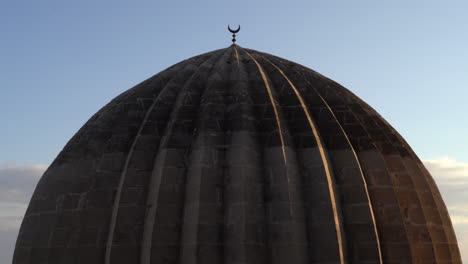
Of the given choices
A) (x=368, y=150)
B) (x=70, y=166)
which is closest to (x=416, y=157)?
(x=368, y=150)

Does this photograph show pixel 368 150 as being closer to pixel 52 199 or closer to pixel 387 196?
pixel 387 196

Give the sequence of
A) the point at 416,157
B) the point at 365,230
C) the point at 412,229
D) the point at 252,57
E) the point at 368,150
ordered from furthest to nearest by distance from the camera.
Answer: the point at 252,57, the point at 416,157, the point at 368,150, the point at 412,229, the point at 365,230

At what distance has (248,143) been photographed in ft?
46.4

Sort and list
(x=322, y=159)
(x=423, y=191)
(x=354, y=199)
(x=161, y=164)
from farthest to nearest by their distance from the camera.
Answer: (x=423, y=191)
(x=322, y=159)
(x=161, y=164)
(x=354, y=199)

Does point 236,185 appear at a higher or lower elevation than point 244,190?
higher

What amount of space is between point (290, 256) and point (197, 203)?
286cm

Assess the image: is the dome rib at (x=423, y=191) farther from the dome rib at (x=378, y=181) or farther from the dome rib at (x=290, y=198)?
the dome rib at (x=290, y=198)

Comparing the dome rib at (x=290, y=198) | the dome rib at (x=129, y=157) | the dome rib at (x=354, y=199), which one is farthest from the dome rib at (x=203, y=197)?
the dome rib at (x=354, y=199)

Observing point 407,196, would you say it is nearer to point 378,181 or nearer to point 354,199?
point 378,181

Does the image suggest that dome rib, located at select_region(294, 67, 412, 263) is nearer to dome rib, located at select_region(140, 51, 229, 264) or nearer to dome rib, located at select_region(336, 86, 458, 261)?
dome rib, located at select_region(336, 86, 458, 261)

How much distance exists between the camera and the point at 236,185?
43.5ft

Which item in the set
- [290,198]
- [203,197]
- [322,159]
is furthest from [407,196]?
[203,197]

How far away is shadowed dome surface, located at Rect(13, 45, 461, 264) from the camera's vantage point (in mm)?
12867

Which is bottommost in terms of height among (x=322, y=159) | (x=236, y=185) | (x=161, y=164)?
(x=236, y=185)
